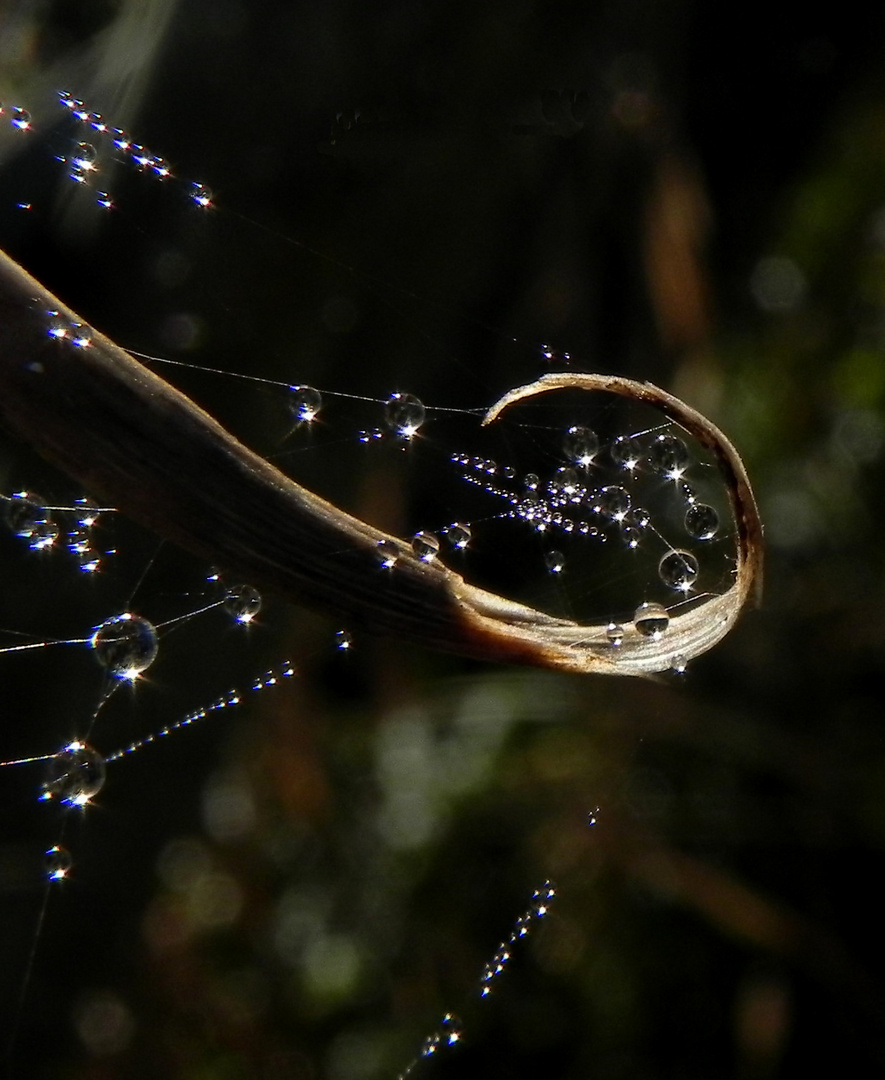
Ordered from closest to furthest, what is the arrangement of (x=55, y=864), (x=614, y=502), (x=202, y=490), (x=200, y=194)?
(x=202, y=490) → (x=614, y=502) → (x=200, y=194) → (x=55, y=864)

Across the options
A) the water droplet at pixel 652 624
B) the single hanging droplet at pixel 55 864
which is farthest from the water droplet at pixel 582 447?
the single hanging droplet at pixel 55 864

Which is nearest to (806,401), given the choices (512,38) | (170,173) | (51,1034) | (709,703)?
(709,703)

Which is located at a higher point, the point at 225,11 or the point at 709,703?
the point at 225,11

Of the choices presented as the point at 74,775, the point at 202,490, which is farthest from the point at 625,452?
the point at 202,490

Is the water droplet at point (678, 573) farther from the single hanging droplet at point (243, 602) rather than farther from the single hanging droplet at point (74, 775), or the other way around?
the single hanging droplet at point (74, 775)

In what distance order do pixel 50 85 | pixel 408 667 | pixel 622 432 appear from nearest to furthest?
pixel 50 85
pixel 622 432
pixel 408 667

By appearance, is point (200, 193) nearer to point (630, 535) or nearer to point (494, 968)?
point (630, 535)

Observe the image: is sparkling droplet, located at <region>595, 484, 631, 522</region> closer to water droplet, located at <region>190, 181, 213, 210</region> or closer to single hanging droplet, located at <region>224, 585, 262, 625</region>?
single hanging droplet, located at <region>224, 585, 262, 625</region>

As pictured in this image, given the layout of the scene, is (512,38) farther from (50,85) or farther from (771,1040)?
(771,1040)
